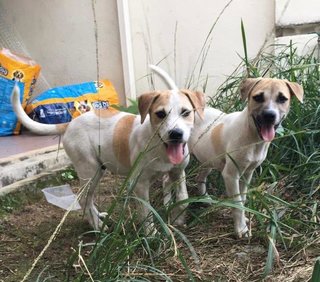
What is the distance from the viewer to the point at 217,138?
375cm

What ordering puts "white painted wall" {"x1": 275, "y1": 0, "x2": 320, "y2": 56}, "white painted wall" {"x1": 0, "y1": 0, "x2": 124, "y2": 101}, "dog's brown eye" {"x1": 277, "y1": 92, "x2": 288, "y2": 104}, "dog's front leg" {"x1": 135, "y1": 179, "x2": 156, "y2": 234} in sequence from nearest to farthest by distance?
1. "dog's front leg" {"x1": 135, "y1": 179, "x2": 156, "y2": 234}
2. "dog's brown eye" {"x1": 277, "y1": 92, "x2": 288, "y2": 104}
3. "white painted wall" {"x1": 275, "y1": 0, "x2": 320, "y2": 56}
4. "white painted wall" {"x1": 0, "y1": 0, "x2": 124, "y2": 101}

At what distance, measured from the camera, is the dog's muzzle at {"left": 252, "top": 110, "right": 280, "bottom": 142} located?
3.21 metres

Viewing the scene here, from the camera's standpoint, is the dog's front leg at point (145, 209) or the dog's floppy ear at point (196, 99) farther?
the dog's floppy ear at point (196, 99)

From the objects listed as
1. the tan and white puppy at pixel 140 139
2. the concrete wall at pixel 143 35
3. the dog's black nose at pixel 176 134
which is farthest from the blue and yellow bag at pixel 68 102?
the dog's black nose at pixel 176 134

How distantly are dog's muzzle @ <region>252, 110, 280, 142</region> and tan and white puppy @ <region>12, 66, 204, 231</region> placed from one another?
1.29 ft

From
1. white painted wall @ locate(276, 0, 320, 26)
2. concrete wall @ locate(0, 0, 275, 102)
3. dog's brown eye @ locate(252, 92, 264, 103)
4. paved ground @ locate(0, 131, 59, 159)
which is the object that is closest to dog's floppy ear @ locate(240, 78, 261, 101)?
dog's brown eye @ locate(252, 92, 264, 103)

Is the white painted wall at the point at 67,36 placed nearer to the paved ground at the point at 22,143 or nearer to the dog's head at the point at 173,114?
the paved ground at the point at 22,143

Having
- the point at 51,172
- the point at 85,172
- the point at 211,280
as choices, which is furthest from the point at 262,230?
the point at 51,172

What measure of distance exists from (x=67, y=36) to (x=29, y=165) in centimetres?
297

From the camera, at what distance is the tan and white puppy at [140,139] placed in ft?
10.9

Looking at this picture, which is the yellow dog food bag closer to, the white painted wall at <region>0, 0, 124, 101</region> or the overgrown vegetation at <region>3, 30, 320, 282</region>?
the white painted wall at <region>0, 0, 124, 101</region>

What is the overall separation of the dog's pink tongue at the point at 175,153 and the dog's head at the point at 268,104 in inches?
19.1

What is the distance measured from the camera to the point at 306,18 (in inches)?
251

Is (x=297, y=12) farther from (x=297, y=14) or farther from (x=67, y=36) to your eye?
(x=67, y=36)
